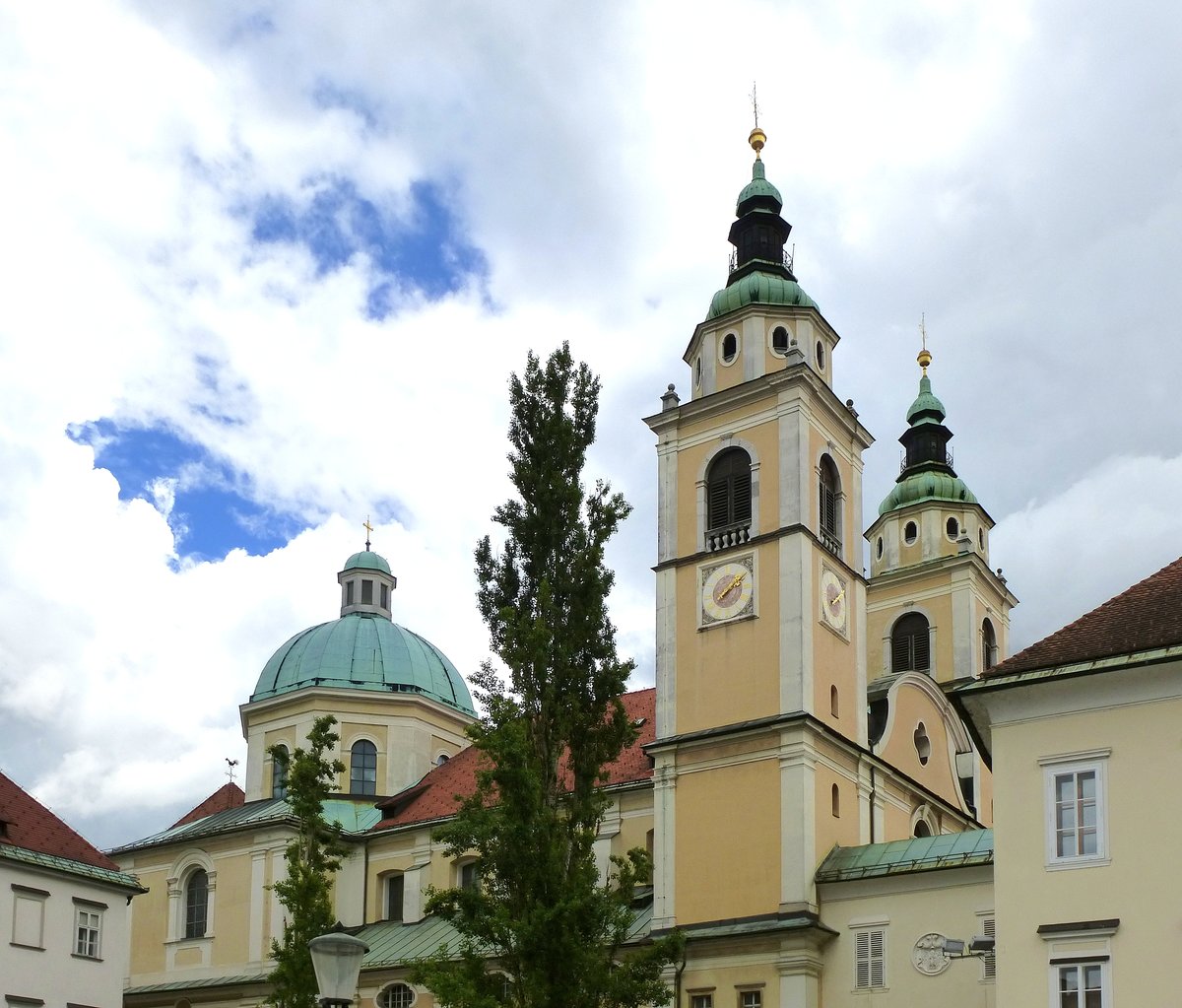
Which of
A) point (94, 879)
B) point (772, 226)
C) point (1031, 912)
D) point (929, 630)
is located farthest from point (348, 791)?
point (1031, 912)

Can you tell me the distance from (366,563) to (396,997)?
62.6 ft

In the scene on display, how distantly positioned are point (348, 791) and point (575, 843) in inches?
1043

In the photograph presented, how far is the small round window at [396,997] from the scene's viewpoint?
44781 mm

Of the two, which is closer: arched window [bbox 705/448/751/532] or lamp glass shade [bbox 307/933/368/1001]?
lamp glass shade [bbox 307/933/368/1001]

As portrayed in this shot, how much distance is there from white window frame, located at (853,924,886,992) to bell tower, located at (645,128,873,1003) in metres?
0.86

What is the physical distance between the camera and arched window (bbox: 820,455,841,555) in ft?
134

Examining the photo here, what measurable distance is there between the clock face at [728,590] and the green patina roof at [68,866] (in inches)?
588

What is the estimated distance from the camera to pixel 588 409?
104 feet

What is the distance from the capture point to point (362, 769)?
54.0 m

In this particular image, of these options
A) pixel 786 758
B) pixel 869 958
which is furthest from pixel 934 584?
pixel 869 958

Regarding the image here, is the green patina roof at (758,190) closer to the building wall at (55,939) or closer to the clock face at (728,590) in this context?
the clock face at (728,590)

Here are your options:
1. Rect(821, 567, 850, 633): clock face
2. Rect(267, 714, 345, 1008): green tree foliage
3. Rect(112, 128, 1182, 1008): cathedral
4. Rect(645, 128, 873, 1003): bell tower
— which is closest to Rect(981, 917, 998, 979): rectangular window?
Rect(112, 128, 1182, 1008): cathedral

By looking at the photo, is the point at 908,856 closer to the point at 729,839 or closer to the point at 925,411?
the point at 729,839

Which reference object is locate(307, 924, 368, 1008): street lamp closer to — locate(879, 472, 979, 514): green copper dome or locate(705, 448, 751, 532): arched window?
locate(705, 448, 751, 532): arched window
